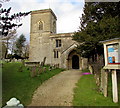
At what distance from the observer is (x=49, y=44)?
86.2ft

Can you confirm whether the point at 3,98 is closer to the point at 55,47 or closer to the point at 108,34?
the point at 108,34

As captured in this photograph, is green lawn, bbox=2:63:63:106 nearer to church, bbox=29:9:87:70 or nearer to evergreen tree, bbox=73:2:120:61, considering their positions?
evergreen tree, bbox=73:2:120:61

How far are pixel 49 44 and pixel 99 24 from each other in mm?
17937

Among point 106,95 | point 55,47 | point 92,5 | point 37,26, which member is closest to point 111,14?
point 92,5

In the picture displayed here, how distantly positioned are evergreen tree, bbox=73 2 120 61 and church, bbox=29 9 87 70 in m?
11.6

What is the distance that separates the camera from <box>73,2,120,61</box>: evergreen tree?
848cm

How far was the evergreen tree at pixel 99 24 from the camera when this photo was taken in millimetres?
8475

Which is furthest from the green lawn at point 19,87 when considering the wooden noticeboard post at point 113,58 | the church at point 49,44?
the church at point 49,44

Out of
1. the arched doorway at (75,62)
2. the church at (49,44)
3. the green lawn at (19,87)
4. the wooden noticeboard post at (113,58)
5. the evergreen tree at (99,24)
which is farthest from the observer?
the arched doorway at (75,62)

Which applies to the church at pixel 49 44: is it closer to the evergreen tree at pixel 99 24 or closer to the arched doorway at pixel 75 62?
the arched doorway at pixel 75 62

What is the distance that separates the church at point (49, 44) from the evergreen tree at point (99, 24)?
11.6 m

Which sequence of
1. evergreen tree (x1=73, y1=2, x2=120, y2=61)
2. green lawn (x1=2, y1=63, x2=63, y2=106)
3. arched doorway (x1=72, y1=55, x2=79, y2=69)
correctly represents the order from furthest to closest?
arched doorway (x1=72, y1=55, x2=79, y2=69) → evergreen tree (x1=73, y1=2, x2=120, y2=61) → green lawn (x1=2, y1=63, x2=63, y2=106)

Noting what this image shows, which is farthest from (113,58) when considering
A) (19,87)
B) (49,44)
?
(49,44)

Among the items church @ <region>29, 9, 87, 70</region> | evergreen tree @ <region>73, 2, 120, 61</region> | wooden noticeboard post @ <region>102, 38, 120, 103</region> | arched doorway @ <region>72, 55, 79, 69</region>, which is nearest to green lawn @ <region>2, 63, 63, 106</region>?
wooden noticeboard post @ <region>102, 38, 120, 103</region>
